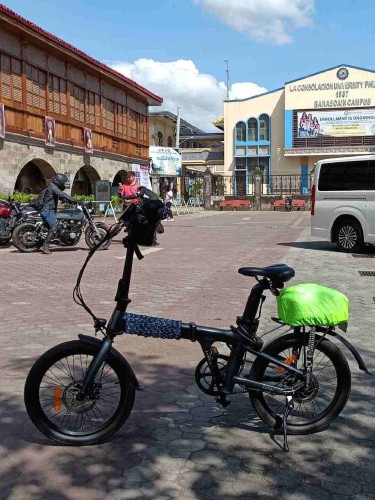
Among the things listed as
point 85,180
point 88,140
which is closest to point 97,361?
point 88,140

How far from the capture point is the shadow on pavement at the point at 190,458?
279cm

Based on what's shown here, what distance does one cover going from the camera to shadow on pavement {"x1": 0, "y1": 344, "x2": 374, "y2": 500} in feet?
9.15

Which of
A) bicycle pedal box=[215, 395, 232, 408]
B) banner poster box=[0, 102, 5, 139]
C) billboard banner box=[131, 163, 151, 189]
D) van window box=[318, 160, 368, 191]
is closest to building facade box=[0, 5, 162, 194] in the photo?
banner poster box=[0, 102, 5, 139]

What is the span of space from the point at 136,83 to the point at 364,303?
2709 centimetres

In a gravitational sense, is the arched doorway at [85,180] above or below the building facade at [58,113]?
below

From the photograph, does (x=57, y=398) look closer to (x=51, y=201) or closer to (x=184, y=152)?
(x=51, y=201)

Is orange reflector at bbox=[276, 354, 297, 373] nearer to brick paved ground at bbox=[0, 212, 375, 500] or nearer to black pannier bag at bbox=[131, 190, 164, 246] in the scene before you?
brick paved ground at bbox=[0, 212, 375, 500]

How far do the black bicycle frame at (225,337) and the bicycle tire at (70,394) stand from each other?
0.07 metres

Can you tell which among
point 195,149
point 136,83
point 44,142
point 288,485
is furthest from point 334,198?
point 195,149

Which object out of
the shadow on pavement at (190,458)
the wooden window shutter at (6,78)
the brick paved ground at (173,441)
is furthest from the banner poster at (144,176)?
the shadow on pavement at (190,458)

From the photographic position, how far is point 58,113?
24.4m

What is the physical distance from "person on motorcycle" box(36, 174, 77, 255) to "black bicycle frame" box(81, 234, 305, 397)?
9058mm

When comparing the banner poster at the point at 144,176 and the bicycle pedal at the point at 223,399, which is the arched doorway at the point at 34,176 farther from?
the bicycle pedal at the point at 223,399

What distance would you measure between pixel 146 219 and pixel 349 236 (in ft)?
34.0
